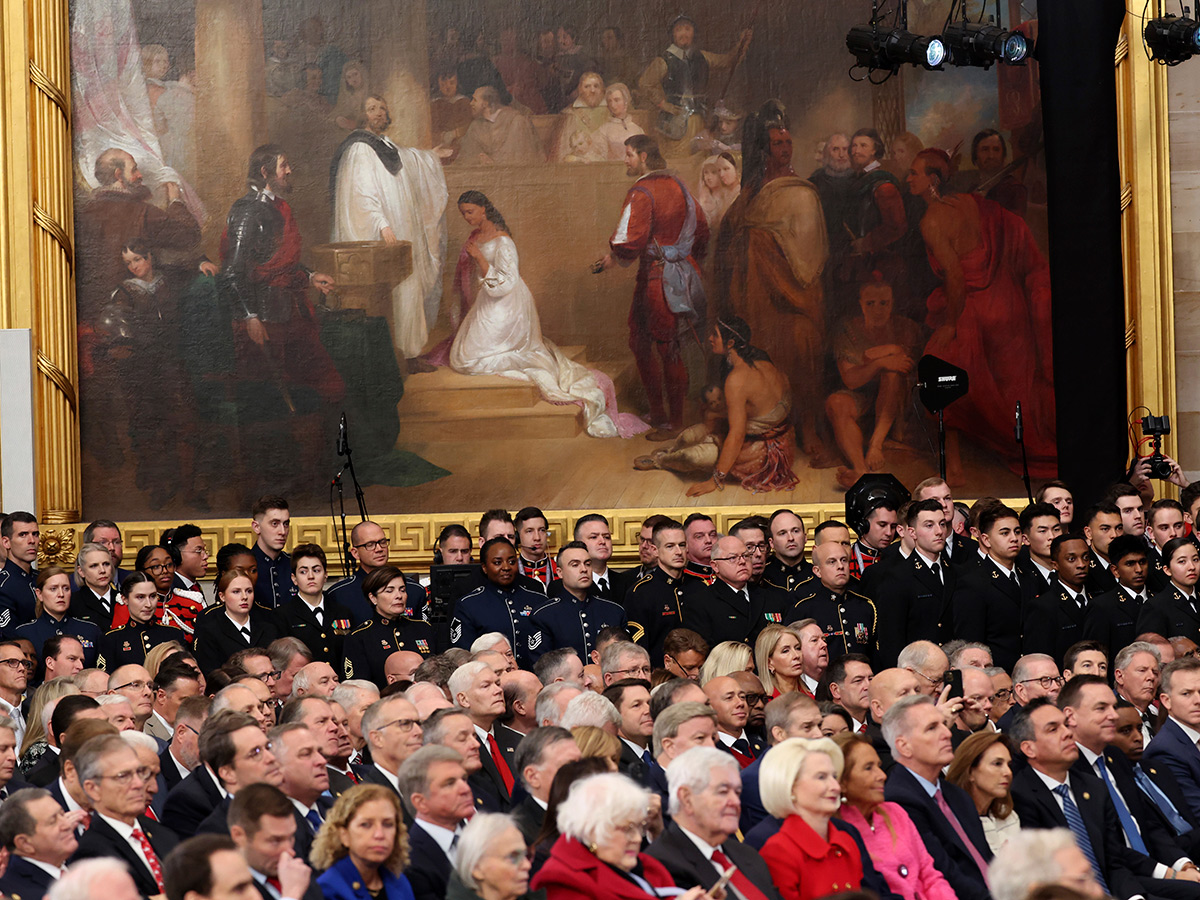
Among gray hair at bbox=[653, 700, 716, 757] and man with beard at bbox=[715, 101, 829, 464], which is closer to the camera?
gray hair at bbox=[653, 700, 716, 757]

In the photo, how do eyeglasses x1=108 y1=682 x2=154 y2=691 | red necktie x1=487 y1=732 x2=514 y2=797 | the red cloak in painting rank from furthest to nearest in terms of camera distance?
the red cloak in painting < eyeglasses x1=108 y1=682 x2=154 y2=691 < red necktie x1=487 y1=732 x2=514 y2=797

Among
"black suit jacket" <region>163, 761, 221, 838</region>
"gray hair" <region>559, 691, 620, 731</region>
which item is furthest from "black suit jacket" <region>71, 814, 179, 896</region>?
"gray hair" <region>559, 691, 620, 731</region>

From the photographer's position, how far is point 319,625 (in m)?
10.2

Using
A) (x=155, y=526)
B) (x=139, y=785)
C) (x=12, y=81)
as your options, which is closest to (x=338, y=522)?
(x=155, y=526)

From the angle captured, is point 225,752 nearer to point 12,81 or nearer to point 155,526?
point 155,526

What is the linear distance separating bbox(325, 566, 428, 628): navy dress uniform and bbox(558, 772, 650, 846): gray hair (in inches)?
211

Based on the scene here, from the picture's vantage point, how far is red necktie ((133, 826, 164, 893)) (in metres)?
5.66

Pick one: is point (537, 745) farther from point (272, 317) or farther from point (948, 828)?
point (272, 317)

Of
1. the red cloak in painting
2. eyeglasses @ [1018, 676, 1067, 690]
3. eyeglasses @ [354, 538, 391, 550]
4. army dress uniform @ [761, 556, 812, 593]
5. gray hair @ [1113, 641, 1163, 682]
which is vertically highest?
the red cloak in painting

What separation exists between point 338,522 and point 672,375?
2.94 meters

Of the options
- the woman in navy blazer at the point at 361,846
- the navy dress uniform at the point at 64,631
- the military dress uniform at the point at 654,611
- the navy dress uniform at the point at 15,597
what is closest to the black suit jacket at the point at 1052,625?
the military dress uniform at the point at 654,611

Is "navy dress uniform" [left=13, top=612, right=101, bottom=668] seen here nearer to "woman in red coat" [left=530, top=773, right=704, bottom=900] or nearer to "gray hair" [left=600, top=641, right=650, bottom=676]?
"gray hair" [left=600, top=641, right=650, bottom=676]

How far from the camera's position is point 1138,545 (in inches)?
390

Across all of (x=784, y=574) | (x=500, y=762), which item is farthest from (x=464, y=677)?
(x=784, y=574)
